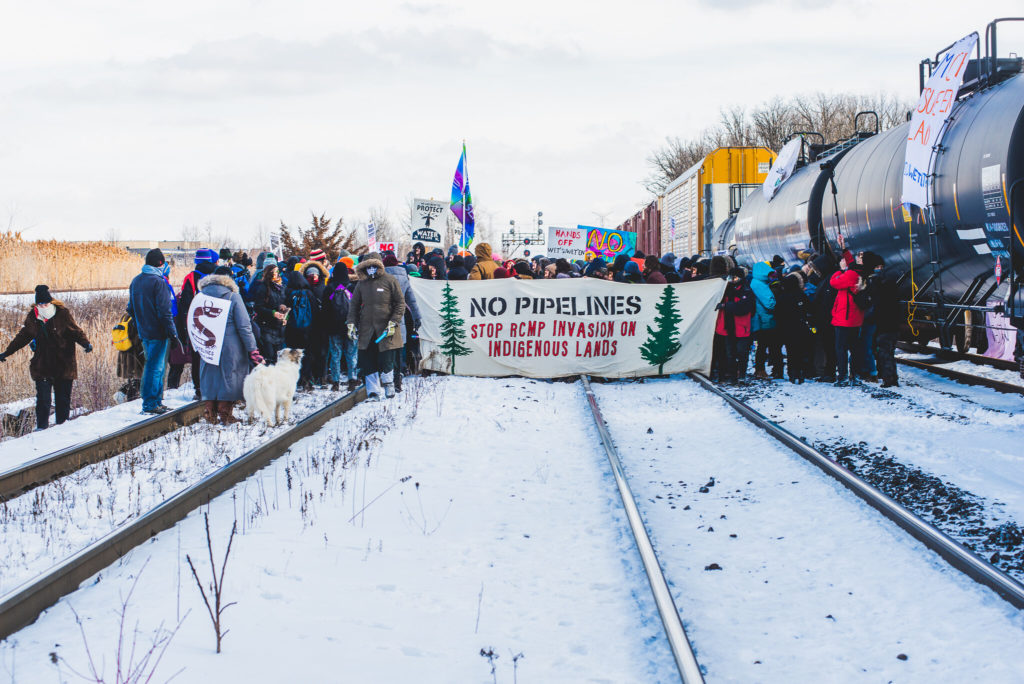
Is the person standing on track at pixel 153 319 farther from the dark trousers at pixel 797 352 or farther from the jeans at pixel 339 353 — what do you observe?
the dark trousers at pixel 797 352

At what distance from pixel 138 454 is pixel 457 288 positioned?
676 centimetres

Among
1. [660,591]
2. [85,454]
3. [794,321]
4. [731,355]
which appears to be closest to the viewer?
[660,591]

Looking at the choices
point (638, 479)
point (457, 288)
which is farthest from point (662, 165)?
point (638, 479)

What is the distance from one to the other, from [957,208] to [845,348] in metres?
2.99

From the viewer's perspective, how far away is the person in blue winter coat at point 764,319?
41.9ft

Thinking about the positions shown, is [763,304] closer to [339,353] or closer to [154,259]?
[339,353]

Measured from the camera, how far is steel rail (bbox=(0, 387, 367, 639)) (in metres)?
4.30

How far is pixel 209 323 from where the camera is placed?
30.9 ft

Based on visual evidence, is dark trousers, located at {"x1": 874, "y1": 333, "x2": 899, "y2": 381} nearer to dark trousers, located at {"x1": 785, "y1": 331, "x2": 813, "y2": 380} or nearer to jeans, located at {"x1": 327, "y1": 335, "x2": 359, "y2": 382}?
dark trousers, located at {"x1": 785, "y1": 331, "x2": 813, "y2": 380}

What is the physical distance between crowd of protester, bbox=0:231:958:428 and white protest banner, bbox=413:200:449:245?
5.04m

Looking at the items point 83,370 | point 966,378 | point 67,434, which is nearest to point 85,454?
point 67,434

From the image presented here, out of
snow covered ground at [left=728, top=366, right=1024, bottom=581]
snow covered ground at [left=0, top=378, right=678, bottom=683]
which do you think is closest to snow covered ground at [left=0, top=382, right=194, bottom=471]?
snow covered ground at [left=0, top=378, right=678, bottom=683]

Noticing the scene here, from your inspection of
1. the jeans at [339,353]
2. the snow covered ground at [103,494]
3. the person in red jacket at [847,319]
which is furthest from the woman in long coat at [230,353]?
the person in red jacket at [847,319]

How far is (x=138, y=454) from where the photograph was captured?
8.28 meters
